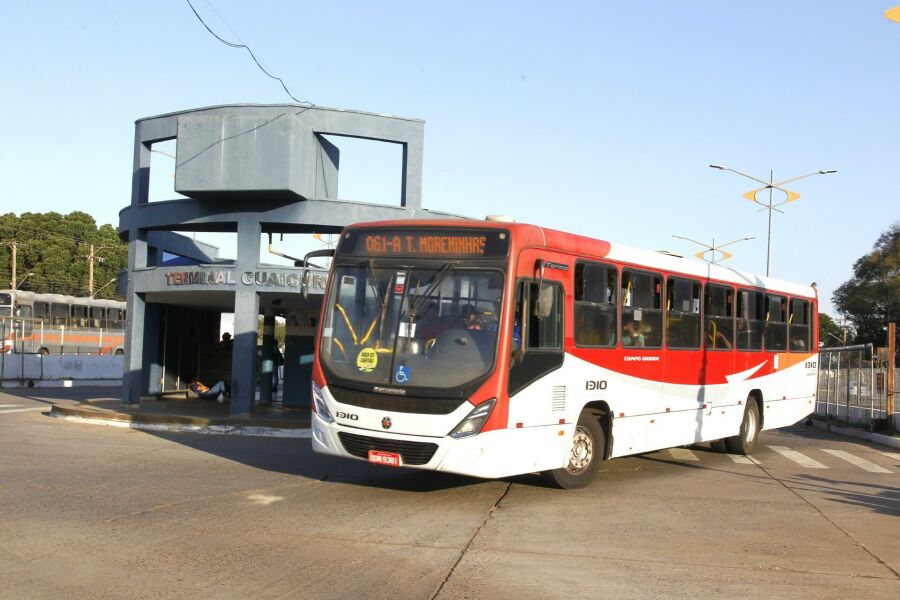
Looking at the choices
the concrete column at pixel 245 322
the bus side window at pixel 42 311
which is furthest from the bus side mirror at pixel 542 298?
the bus side window at pixel 42 311

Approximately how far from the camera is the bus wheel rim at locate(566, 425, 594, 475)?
11.9 meters

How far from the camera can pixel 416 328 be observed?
1066cm

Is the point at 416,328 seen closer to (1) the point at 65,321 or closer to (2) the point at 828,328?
(1) the point at 65,321

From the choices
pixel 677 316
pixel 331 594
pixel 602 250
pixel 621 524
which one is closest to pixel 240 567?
pixel 331 594

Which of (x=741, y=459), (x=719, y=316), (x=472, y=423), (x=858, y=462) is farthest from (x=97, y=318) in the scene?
(x=472, y=423)

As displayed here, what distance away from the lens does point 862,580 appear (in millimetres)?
7625

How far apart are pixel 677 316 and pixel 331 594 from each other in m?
9.02

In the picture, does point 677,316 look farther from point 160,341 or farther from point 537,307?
point 160,341

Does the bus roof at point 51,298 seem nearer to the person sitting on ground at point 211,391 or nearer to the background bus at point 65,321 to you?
the background bus at point 65,321

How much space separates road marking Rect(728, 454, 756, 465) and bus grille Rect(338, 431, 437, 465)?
7867 millimetres

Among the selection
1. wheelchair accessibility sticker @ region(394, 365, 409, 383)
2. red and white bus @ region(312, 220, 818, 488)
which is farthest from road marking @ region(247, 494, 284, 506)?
wheelchair accessibility sticker @ region(394, 365, 409, 383)

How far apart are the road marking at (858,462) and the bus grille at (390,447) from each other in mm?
9247

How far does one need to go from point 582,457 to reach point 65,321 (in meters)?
43.2

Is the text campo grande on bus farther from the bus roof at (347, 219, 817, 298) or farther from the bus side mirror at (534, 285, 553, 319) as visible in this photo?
the bus side mirror at (534, 285, 553, 319)
